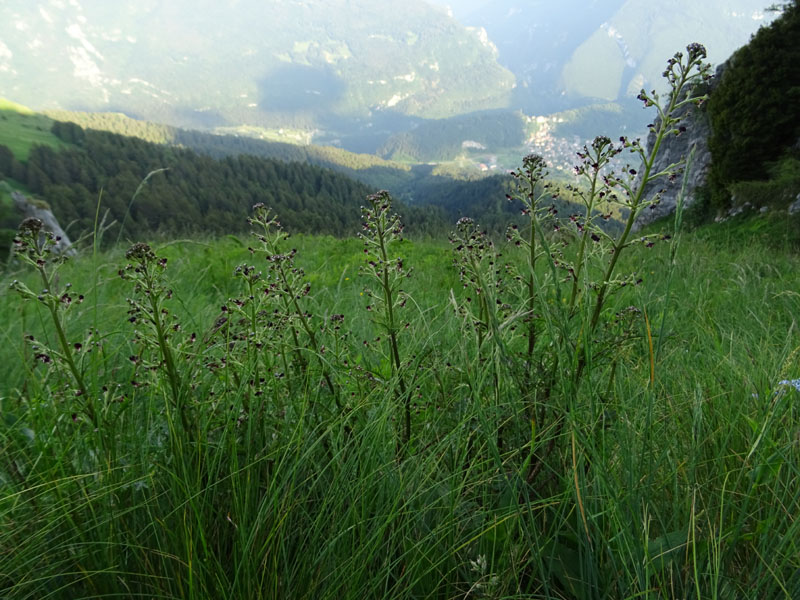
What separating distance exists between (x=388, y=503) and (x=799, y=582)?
1.03m

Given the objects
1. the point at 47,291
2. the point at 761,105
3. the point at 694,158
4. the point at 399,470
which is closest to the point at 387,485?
the point at 399,470

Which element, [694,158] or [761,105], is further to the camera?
[694,158]

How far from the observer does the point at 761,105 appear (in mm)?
14859

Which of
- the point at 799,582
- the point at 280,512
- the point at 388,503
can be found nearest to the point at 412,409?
the point at 388,503

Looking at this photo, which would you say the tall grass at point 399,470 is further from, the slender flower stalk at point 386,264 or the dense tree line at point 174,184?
the dense tree line at point 174,184

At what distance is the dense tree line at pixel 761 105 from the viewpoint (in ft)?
47.9

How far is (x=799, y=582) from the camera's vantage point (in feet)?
3.44

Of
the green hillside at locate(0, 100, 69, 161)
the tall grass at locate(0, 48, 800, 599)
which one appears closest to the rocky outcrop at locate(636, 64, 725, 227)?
the tall grass at locate(0, 48, 800, 599)

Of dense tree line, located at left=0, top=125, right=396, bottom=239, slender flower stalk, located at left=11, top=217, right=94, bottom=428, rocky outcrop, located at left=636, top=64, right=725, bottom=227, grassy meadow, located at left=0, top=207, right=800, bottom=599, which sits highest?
rocky outcrop, located at left=636, top=64, right=725, bottom=227

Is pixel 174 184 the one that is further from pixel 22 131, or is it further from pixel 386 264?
pixel 386 264

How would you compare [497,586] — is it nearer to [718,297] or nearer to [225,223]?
[718,297]

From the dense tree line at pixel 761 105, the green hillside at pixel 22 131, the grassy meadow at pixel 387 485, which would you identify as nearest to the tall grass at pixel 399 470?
the grassy meadow at pixel 387 485

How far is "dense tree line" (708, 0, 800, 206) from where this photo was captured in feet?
47.9

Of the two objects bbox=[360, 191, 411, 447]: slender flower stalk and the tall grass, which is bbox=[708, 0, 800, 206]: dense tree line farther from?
Result: bbox=[360, 191, 411, 447]: slender flower stalk
